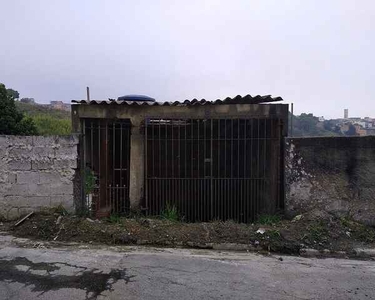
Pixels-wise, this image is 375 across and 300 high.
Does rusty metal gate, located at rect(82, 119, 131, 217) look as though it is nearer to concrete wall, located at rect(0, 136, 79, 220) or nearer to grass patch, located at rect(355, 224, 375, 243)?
concrete wall, located at rect(0, 136, 79, 220)

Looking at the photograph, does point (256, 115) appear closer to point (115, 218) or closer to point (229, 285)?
point (115, 218)

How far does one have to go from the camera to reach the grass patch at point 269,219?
6445 millimetres

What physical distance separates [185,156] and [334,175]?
10.2ft

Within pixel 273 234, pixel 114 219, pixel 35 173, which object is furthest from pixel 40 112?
pixel 273 234

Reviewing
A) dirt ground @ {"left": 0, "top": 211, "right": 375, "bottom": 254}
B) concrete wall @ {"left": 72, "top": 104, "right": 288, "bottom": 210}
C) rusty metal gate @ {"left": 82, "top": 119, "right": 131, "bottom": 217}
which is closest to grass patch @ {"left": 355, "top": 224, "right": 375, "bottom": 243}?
dirt ground @ {"left": 0, "top": 211, "right": 375, "bottom": 254}

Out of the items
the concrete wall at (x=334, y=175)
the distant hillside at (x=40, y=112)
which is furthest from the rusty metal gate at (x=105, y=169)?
the distant hillside at (x=40, y=112)

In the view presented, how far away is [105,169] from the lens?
736cm

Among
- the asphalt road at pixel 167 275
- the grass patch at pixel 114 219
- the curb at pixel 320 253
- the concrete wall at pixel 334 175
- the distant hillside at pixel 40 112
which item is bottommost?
the curb at pixel 320 253

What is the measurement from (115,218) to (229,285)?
3.10m

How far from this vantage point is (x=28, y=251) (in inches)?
199

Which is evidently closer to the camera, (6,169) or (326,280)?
(326,280)

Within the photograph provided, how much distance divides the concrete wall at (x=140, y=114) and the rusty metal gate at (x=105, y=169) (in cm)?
18

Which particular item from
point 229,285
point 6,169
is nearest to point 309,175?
point 229,285

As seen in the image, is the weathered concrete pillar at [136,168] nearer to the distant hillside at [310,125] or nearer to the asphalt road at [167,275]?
the asphalt road at [167,275]
